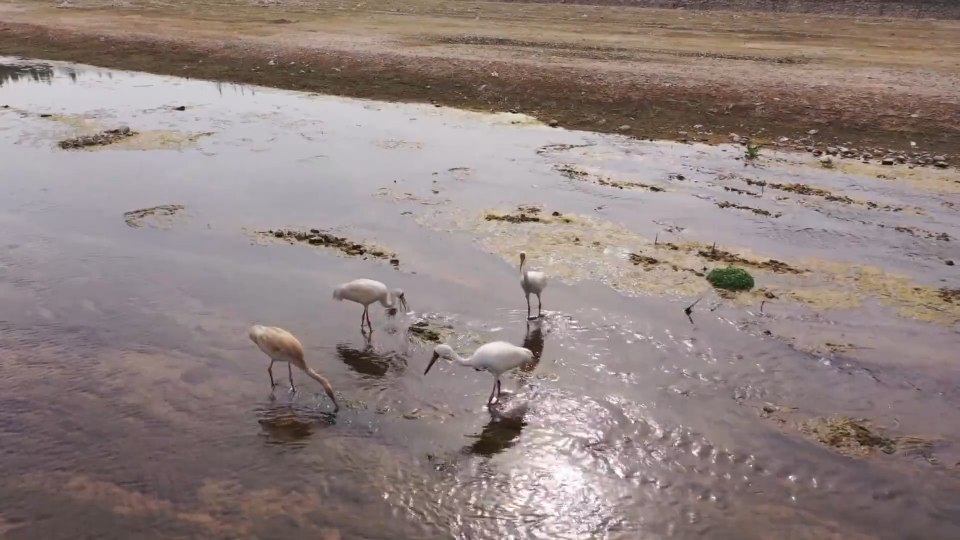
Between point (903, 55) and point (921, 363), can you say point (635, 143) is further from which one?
point (903, 55)

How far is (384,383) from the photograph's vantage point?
8.46 metres

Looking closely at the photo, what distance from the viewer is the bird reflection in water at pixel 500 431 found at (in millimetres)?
7410

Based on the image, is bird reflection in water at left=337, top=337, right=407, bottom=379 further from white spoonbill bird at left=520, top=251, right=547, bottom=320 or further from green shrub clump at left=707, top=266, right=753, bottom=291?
green shrub clump at left=707, top=266, right=753, bottom=291

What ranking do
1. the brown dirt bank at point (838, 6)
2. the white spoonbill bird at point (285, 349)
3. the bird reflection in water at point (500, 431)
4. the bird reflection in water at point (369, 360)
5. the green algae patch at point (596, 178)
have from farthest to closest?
the brown dirt bank at point (838, 6) → the green algae patch at point (596, 178) → the bird reflection in water at point (369, 360) → the white spoonbill bird at point (285, 349) → the bird reflection in water at point (500, 431)

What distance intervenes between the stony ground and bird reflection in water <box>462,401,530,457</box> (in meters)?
13.7

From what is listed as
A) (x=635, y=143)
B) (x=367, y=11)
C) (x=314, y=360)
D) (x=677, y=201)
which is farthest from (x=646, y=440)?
(x=367, y=11)

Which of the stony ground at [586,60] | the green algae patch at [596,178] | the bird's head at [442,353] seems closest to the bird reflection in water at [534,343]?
the bird's head at [442,353]

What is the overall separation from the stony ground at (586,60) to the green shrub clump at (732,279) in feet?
31.0

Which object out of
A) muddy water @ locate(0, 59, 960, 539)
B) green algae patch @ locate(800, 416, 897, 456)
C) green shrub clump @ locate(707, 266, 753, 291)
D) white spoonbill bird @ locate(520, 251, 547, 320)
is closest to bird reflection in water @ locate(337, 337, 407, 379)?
muddy water @ locate(0, 59, 960, 539)

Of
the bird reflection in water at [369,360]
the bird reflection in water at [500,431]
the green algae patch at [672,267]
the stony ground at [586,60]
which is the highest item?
the stony ground at [586,60]

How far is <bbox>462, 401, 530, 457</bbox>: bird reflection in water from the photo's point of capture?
741 cm

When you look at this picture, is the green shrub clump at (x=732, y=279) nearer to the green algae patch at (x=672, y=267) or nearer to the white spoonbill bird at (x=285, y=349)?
the green algae patch at (x=672, y=267)

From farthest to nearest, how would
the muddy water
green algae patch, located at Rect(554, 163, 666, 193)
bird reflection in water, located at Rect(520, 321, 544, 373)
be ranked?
green algae patch, located at Rect(554, 163, 666, 193) < bird reflection in water, located at Rect(520, 321, 544, 373) < the muddy water

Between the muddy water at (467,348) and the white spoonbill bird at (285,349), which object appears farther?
the white spoonbill bird at (285,349)
